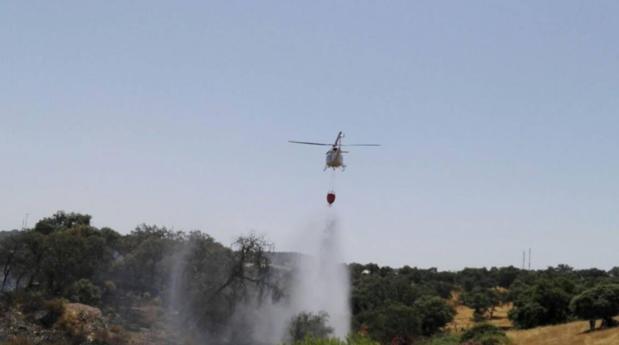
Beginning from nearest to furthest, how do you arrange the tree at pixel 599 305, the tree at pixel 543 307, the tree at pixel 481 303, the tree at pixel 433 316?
the tree at pixel 599 305, the tree at pixel 543 307, the tree at pixel 433 316, the tree at pixel 481 303

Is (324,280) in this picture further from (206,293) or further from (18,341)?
(18,341)

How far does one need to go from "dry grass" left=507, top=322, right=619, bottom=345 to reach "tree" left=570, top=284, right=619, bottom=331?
137 cm

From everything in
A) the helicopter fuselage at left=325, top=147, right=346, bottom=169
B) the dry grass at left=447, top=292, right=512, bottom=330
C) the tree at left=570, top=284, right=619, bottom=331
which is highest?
the helicopter fuselage at left=325, top=147, right=346, bottom=169

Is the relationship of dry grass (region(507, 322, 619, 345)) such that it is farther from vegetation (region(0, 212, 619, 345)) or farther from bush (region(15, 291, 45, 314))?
bush (region(15, 291, 45, 314))

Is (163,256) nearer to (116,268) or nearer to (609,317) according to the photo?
(116,268)

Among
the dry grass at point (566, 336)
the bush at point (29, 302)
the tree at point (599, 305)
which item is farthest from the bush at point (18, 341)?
the tree at point (599, 305)

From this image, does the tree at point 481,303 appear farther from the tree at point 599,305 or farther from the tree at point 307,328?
the tree at point 307,328

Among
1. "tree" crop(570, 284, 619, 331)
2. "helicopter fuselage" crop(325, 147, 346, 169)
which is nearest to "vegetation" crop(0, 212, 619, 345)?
"tree" crop(570, 284, 619, 331)

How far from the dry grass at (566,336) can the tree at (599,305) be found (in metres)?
1.37

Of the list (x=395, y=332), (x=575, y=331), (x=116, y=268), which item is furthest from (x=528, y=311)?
(x=116, y=268)

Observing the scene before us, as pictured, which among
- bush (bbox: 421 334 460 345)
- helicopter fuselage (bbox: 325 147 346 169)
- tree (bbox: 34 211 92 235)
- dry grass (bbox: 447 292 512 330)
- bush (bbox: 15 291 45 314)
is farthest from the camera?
tree (bbox: 34 211 92 235)

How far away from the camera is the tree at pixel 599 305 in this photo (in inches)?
2234

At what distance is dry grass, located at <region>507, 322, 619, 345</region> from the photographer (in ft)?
166

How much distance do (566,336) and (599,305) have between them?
4.72 metres
